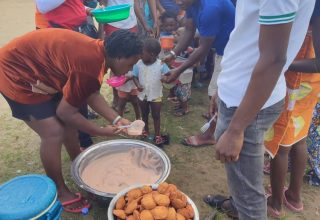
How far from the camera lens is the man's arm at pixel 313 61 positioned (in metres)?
1.91

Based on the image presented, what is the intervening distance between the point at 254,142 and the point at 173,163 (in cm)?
185

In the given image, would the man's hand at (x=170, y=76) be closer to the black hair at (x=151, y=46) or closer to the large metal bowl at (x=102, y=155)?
the black hair at (x=151, y=46)

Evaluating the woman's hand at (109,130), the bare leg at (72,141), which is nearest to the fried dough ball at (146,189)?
the woman's hand at (109,130)

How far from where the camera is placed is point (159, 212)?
2117 millimetres

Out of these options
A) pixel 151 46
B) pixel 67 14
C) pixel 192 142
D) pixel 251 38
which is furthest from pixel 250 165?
pixel 67 14

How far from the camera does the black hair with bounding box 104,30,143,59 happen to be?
214cm

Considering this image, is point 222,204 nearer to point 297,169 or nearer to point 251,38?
point 297,169

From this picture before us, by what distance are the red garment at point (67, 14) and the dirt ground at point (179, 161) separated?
131cm

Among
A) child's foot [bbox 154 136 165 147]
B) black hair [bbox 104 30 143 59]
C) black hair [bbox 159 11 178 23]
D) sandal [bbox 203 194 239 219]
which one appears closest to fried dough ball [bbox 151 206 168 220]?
sandal [bbox 203 194 239 219]

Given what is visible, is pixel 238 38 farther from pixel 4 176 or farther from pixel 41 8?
pixel 4 176

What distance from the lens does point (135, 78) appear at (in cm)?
354

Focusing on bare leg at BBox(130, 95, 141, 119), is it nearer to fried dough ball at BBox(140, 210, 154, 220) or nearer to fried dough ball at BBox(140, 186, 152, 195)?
fried dough ball at BBox(140, 186, 152, 195)

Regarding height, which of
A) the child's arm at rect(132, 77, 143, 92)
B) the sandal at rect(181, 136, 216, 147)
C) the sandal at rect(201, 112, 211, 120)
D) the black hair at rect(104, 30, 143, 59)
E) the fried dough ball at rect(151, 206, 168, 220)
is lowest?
the sandal at rect(201, 112, 211, 120)

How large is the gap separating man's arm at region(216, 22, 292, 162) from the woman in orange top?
38.5 inches
